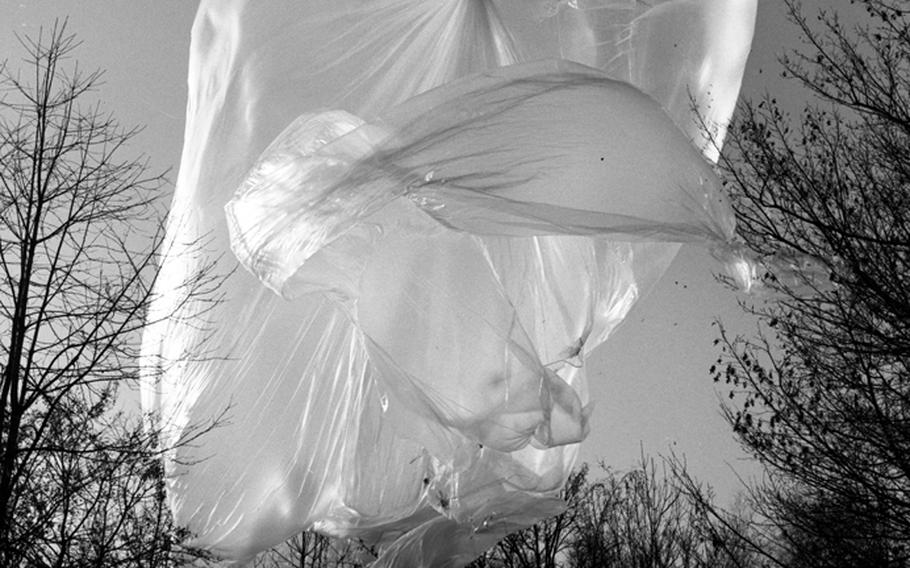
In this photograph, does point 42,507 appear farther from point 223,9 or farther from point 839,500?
point 839,500

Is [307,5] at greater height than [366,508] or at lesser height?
greater

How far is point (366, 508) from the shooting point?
12.3 ft

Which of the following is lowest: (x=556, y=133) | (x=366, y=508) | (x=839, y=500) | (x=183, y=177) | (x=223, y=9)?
(x=366, y=508)

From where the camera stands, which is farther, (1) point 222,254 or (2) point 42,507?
(2) point 42,507

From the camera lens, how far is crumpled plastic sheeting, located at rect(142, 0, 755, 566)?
2936 millimetres

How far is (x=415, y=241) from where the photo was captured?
128 inches

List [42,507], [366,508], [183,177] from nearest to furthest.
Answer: [366,508], [183,177], [42,507]

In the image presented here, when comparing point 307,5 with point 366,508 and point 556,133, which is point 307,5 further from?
point 366,508

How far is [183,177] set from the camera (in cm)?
421

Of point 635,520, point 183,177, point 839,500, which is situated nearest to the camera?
point 183,177

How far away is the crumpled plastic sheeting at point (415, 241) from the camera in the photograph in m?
2.94

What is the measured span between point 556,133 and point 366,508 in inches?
75.0

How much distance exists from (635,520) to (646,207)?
15057 mm

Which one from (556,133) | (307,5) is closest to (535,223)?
(556,133)
